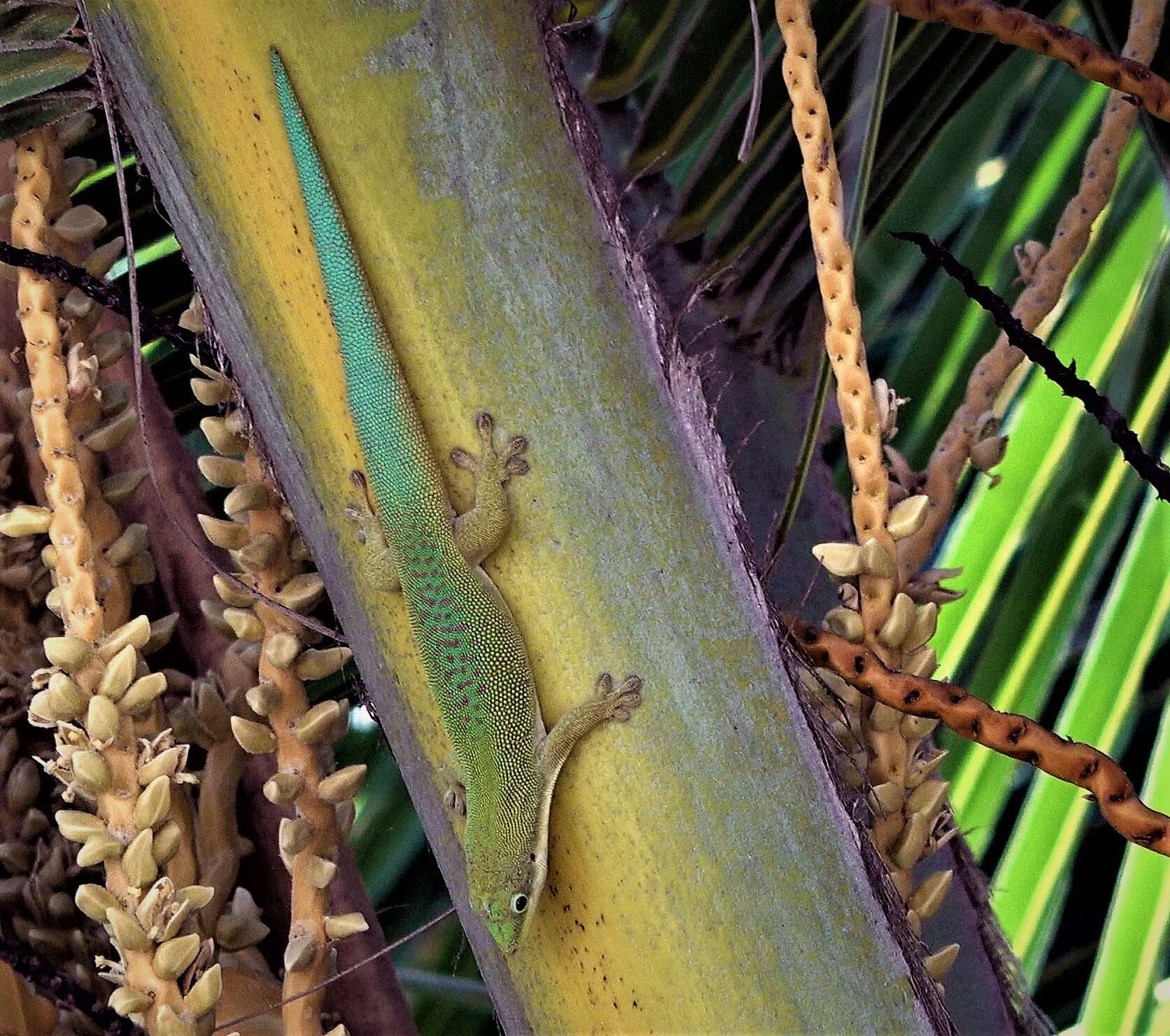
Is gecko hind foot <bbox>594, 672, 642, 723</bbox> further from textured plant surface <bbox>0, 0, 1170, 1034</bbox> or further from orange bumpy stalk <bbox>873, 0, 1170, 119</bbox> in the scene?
orange bumpy stalk <bbox>873, 0, 1170, 119</bbox>

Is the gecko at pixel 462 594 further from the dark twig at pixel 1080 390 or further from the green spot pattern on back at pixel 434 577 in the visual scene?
the dark twig at pixel 1080 390

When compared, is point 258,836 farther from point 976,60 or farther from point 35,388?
point 976,60

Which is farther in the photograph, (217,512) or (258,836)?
(217,512)

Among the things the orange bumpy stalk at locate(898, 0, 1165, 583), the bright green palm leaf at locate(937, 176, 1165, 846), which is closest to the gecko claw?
the orange bumpy stalk at locate(898, 0, 1165, 583)

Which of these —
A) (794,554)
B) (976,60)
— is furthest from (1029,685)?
(976,60)

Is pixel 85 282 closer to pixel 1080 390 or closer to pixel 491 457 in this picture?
pixel 491 457

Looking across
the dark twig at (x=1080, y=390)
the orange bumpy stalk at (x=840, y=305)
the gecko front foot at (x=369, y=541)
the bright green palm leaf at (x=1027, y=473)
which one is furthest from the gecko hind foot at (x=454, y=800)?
the bright green palm leaf at (x=1027, y=473)

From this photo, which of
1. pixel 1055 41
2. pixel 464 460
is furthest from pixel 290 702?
pixel 1055 41
